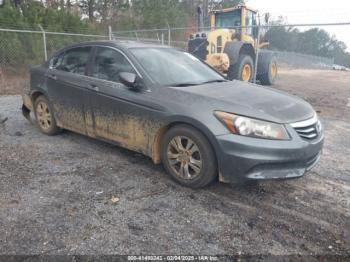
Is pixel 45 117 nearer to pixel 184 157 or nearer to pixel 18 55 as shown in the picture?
pixel 184 157

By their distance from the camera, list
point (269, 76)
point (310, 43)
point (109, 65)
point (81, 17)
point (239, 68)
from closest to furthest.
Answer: point (109, 65) → point (239, 68) → point (269, 76) → point (81, 17) → point (310, 43)

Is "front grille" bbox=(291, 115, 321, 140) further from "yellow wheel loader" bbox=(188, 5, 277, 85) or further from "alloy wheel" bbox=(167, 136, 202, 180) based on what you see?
"yellow wheel loader" bbox=(188, 5, 277, 85)

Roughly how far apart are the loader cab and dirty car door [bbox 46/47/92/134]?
7605 mm

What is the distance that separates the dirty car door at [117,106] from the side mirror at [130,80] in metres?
0.07

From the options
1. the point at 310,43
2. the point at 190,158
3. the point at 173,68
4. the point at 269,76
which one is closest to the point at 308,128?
the point at 190,158

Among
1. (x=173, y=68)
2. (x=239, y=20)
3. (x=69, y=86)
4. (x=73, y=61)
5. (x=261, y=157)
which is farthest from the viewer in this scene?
(x=239, y=20)

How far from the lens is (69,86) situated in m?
4.79

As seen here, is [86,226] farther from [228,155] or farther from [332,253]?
[332,253]

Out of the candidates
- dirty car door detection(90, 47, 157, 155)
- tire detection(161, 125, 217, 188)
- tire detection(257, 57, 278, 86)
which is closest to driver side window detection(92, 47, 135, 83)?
dirty car door detection(90, 47, 157, 155)

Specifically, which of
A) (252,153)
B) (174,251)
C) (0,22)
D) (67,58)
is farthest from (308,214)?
(0,22)

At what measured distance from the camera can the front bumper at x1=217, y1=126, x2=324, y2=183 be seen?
311 cm

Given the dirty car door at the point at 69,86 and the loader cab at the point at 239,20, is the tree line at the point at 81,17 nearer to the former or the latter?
the loader cab at the point at 239,20

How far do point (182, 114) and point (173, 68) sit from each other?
1.00 meters

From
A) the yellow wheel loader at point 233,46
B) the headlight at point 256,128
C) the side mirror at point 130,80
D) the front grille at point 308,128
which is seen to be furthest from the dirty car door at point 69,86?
the yellow wheel loader at point 233,46
